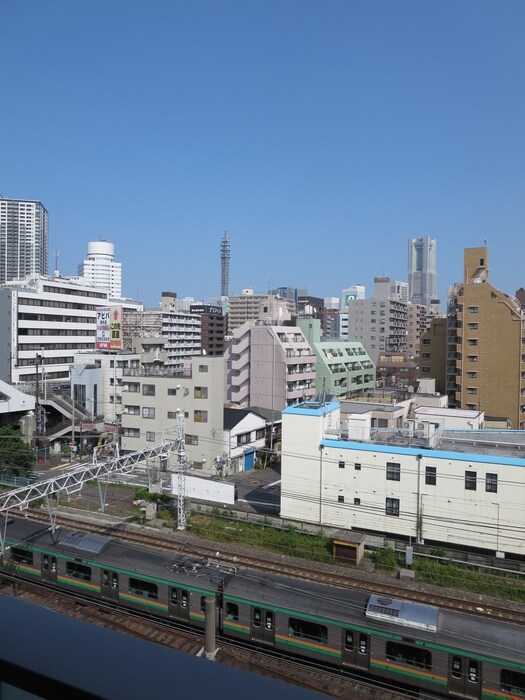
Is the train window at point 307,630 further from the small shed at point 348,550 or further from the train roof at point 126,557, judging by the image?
the small shed at point 348,550

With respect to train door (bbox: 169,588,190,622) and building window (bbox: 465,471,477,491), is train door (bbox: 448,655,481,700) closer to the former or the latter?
train door (bbox: 169,588,190,622)

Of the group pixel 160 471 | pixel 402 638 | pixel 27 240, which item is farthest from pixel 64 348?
pixel 27 240

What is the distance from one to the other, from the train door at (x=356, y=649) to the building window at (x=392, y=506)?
744 cm

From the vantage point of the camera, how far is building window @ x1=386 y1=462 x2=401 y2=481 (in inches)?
611

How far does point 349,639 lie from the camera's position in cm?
850

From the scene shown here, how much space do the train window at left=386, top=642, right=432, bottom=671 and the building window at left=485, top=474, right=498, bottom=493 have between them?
7.49 metres

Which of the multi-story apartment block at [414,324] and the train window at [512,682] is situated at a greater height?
the multi-story apartment block at [414,324]

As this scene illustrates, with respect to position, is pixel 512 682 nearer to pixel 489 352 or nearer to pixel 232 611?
pixel 232 611

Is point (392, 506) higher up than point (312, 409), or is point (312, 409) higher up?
point (312, 409)

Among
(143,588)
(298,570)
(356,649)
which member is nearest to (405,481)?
(298,570)

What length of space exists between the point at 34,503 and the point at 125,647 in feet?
65.3

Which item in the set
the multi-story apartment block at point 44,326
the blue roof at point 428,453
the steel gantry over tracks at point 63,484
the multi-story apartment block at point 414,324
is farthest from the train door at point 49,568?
the multi-story apartment block at point 414,324

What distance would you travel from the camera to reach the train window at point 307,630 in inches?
342

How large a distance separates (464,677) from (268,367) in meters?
25.6
